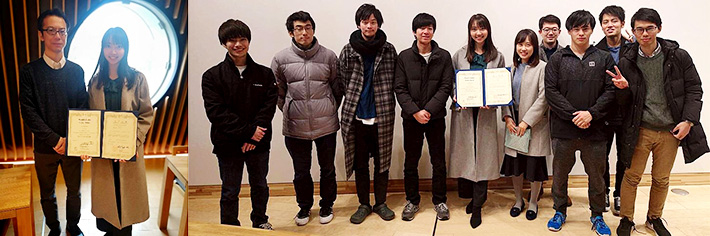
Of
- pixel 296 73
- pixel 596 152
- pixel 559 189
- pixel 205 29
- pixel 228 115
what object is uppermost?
pixel 205 29

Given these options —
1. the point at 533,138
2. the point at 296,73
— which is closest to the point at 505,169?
the point at 533,138

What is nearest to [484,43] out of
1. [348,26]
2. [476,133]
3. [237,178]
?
[476,133]

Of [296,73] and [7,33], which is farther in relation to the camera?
[296,73]

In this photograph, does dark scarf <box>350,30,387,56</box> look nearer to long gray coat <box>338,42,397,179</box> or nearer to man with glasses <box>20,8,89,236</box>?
long gray coat <box>338,42,397,179</box>

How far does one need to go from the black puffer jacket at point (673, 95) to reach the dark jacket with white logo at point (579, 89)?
0.07m

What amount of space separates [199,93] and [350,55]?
750mm

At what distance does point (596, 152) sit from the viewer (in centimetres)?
247

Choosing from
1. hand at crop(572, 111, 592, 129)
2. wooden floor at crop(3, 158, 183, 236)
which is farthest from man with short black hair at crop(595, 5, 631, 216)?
wooden floor at crop(3, 158, 183, 236)

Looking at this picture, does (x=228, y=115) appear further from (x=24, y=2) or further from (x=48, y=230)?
(x=24, y=2)

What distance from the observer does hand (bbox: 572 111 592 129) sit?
2.39 m

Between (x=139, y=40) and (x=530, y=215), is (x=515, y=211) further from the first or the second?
(x=139, y=40)

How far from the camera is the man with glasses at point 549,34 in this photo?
105 inches

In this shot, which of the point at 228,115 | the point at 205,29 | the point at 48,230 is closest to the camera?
the point at 48,230

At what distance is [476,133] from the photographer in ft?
8.86
